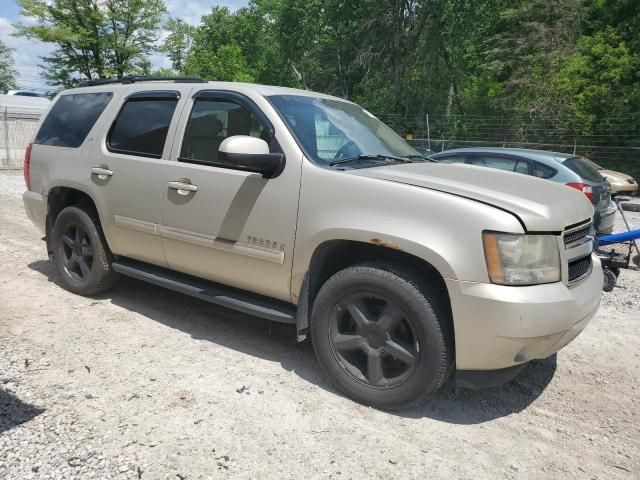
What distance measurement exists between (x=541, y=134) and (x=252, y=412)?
2144 centimetres

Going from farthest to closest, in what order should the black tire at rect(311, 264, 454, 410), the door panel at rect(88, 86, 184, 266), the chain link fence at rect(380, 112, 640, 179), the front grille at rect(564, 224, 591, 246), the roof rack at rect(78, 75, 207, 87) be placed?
the chain link fence at rect(380, 112, 640, 179) < the roof rack at rect(78, 75, 207, 87) < the door panel at rect(88, 86, 184, 266) < the front grille at rect(564, 224, 591, 246) < the black tire at rect(311, 264, 454, 410)

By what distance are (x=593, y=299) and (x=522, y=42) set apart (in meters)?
26.9

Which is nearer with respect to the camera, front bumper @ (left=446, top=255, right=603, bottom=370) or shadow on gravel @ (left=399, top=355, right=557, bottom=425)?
front bumper @ (left=446, top=255, right=603, bottom=370)

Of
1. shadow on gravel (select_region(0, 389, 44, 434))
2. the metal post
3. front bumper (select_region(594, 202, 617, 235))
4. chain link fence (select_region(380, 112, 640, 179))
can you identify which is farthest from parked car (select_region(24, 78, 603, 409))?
chain link fence (select_region(380, 112, 640, 179))

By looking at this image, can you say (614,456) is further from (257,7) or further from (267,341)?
(257,7)

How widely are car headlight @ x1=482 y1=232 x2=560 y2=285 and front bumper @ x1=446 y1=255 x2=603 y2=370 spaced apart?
0.05 m

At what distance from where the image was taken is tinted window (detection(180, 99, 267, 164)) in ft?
13.0

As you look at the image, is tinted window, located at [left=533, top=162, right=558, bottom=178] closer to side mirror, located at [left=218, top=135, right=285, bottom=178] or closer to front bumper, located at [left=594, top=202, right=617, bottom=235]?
front bumper, located at [left=594, top=202, right=617, bottom=235]

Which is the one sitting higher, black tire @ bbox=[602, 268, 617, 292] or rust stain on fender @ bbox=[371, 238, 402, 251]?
rust stain on fender @ bbox=[371, 238, 402, 251]

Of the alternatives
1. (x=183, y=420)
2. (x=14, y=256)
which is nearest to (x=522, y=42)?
(x=14, y=256)

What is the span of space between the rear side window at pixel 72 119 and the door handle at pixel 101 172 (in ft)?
1.41

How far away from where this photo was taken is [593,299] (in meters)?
3.26

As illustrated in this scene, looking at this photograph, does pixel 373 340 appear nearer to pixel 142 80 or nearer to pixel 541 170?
pixel 142 80

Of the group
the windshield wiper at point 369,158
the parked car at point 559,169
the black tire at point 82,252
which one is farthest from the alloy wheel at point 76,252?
the parked car at point 559,169
